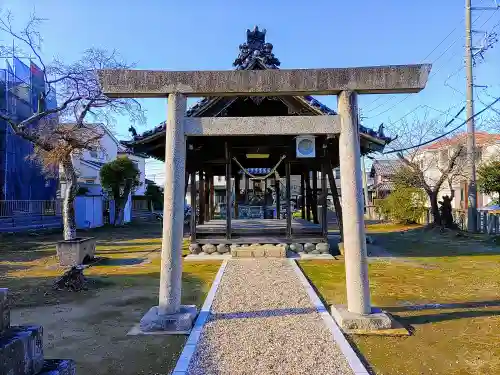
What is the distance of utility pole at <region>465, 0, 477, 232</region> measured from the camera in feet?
66.8

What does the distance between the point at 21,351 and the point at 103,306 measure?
489 centimetres

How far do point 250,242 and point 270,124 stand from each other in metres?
7.54

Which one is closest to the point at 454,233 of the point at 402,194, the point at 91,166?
the point at 402,194

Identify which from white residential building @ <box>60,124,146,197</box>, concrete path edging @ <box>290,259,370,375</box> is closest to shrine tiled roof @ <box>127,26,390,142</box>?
concrete path edging @ <box>290,259,370,375</box>

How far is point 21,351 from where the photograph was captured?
2.58 meters

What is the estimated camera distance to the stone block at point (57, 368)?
277cm

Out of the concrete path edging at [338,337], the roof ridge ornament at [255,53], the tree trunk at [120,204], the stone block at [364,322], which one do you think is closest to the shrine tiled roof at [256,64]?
the roof ridge ornament at [255,53]

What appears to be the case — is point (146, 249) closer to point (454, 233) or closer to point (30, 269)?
point (30, 269)

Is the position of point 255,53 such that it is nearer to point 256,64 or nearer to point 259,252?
point 256,64

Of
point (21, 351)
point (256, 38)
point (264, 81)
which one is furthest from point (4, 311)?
point (256, 38)

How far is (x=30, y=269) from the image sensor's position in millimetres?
11398

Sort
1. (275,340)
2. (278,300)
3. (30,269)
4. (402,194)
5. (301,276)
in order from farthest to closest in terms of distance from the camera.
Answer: (402,194) < (30,269) < (301,276) < (278,300) < (275,340)

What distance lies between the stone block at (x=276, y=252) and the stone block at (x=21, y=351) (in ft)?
33.1

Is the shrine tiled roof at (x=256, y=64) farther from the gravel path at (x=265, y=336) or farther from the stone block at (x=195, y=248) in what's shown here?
the gravel path at (x=265, y=336)
